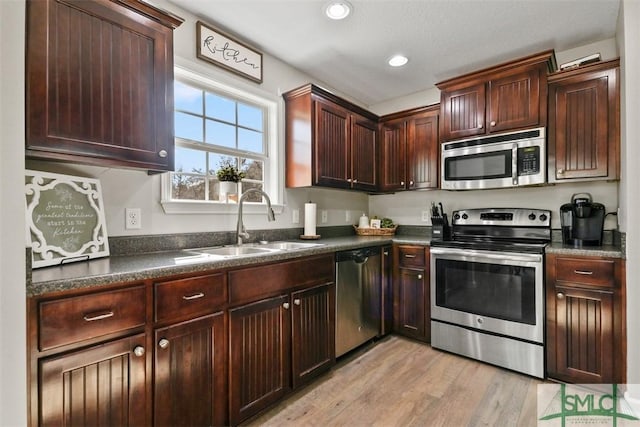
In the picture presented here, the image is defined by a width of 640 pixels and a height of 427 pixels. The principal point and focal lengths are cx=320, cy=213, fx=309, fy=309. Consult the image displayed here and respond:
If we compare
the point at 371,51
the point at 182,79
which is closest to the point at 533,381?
the point at 371,51

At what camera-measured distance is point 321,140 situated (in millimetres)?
2689

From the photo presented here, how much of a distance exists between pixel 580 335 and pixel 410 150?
2053 millimetres

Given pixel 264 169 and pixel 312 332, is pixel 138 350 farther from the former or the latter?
pixel 264 169

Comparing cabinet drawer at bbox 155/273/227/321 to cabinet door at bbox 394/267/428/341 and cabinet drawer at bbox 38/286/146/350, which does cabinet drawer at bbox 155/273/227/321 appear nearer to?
cabinet drawer at bbox 38/286/146/350

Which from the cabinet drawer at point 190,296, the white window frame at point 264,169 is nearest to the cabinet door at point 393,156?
the white window frame at point 264,169

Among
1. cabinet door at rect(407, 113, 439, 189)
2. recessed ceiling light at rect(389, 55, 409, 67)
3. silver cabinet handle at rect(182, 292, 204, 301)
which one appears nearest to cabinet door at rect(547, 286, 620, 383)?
A: cabinet door at rect(407, 113, 439, 189)

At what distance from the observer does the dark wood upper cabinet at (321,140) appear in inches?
104

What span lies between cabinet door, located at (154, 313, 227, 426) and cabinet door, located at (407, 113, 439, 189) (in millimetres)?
2397

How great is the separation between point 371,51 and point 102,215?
2.32 m

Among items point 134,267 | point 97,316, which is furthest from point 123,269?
point 97,316

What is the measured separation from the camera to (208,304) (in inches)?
59.3

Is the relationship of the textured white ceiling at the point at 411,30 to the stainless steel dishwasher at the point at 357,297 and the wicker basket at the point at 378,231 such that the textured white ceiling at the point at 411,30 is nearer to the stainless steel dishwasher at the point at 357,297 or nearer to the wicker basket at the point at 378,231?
the wicker basket at the point at 378,231

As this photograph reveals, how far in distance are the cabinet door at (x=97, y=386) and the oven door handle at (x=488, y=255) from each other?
2233 millimetres

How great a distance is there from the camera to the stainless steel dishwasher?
2.35 meters
